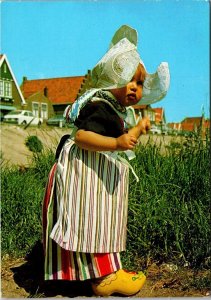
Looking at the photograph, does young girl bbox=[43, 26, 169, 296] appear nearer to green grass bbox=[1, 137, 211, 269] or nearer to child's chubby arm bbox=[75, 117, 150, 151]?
child's chubby arm bbox=[75, 117, 150, 151]

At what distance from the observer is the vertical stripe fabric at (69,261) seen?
5.99 feet

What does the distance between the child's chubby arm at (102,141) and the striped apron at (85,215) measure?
0.07m

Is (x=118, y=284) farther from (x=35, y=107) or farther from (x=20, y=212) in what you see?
(x=35, y=107)

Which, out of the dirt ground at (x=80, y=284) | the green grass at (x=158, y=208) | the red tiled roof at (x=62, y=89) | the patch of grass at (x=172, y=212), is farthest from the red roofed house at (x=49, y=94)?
the dirt ground at (x=80, y=284)

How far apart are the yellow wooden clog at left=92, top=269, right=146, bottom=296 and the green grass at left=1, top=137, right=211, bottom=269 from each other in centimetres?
30

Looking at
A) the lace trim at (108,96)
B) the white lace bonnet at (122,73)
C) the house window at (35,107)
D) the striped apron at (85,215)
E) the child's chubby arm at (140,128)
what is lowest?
the striped apron at (85,215)

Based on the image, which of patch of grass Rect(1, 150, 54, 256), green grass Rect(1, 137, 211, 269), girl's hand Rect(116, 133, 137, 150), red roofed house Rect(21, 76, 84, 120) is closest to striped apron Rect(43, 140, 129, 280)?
girl's hand Rect(116, 133, 137, 150)

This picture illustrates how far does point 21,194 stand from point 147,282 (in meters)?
0.99

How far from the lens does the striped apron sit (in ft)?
5.79

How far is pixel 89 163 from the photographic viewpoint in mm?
1777

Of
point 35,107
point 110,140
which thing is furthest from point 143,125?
point 35,107

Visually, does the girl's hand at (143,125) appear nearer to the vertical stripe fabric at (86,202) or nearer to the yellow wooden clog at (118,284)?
the vertical stripe fabric at (86,202)

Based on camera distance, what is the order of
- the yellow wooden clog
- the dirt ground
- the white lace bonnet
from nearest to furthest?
the white lace bonnet
the yellow wooden clog
the dirt ground

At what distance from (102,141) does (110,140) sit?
0.03 m
